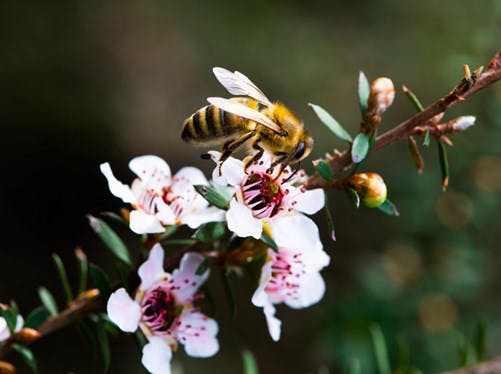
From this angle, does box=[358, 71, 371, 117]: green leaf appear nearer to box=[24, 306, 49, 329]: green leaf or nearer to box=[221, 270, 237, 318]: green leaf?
box=[221, 270, 237, 318]: green leaf

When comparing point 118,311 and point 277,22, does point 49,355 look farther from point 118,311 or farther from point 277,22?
point 118,311

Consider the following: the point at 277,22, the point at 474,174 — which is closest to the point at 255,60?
the point at 277,22

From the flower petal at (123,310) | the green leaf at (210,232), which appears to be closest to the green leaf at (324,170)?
the green leaf at (210,232)

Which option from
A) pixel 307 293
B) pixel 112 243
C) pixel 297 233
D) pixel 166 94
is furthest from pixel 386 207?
pixel 166 94

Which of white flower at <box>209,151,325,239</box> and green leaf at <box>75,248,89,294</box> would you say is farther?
green leaf at <box>75,248,89,294</box>

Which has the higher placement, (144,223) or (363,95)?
(363,95)

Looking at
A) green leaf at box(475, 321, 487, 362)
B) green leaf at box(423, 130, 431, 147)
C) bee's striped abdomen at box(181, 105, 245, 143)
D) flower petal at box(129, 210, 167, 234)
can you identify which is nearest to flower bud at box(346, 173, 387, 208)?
green leaf at box(423, 130, 431, 147)

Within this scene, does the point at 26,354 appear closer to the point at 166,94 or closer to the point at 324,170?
the point at 324,170
